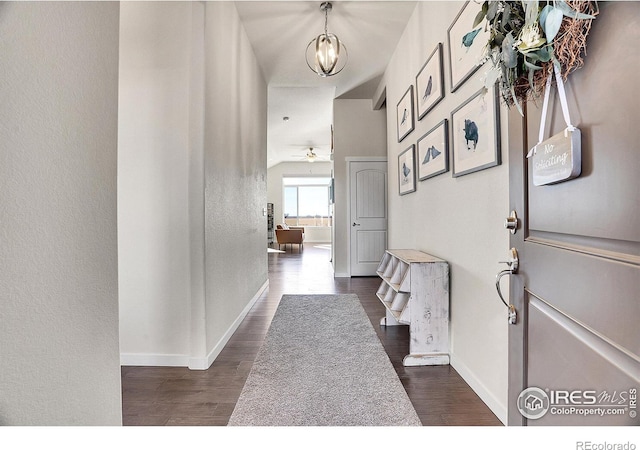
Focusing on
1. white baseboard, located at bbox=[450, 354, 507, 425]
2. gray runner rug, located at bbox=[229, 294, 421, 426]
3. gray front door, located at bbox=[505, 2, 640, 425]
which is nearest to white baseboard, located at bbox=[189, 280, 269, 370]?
gray runner rug, located at bbox=[229, 294, 421, 426]

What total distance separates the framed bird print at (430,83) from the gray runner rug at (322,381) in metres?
1.96

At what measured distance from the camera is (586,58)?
0.69 m

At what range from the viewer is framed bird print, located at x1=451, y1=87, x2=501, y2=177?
5.32ft

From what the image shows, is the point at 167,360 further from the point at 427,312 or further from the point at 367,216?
the point at 367,216

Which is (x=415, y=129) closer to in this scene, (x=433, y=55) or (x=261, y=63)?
(x=433, y=55)

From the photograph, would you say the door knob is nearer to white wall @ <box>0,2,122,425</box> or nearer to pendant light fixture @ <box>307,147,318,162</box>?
white wall @ <box>0,2,122,425</box>

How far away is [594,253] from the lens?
2.16 feet

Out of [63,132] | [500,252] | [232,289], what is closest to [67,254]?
[63,132]

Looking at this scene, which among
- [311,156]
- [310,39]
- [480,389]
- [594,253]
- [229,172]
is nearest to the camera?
[594,253]

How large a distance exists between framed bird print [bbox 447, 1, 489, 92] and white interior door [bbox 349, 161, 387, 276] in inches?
130

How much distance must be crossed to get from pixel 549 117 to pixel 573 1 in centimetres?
26

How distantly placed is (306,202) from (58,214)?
11.5 meters

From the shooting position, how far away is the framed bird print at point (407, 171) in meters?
3.02

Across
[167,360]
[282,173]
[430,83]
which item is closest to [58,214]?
[167,360]
